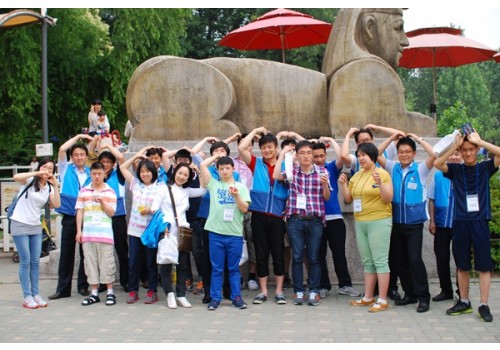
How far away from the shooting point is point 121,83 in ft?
68.4

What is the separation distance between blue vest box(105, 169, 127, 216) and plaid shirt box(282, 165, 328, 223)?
77.0 inches

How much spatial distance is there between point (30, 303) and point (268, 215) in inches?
106

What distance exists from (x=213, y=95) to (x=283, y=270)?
8.71 ft

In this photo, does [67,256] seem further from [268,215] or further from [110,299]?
[268,215]

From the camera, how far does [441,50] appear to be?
13266 millimetres

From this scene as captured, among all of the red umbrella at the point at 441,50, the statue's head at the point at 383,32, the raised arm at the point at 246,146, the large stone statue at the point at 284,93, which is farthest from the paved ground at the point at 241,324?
the red umbrella at the point at 441,50

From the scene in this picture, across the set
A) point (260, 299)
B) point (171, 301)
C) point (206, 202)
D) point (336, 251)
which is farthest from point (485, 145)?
point (171, 301)

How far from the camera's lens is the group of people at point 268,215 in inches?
262

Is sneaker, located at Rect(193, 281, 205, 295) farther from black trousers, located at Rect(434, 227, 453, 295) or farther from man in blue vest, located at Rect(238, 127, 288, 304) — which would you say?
black trousers, located at Rect(434, 227, 453, 295)

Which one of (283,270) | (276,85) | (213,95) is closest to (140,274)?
(283,270)

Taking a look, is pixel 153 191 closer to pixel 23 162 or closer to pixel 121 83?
pixel 121 83

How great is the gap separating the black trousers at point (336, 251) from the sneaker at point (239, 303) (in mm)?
1021

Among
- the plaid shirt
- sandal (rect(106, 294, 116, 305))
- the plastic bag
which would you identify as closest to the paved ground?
sandal (rect(106, 294, 116, 305))

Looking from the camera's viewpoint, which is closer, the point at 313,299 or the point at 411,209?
the point at 411,209
